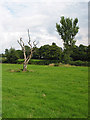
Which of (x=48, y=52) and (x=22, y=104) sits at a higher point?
(x=48, y=52)

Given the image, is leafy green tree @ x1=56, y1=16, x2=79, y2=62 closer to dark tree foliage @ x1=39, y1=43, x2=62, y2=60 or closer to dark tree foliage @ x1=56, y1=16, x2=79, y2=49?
dark tree foliage @ x1=56, y1=16, x2=79, y2=49

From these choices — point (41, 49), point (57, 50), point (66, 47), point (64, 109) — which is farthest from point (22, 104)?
point (41, 49)

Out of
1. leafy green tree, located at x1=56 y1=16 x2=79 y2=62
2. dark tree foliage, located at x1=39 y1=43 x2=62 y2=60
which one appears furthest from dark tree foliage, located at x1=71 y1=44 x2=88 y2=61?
leafy green tree, located at x1=56 y1=16 x2=79 y2=62

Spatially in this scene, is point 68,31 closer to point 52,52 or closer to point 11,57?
point 52,52

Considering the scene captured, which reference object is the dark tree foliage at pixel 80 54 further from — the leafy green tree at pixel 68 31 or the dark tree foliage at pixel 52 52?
the leafy green tree at pixel 68 31

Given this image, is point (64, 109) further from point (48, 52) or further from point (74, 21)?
point (48, 52)

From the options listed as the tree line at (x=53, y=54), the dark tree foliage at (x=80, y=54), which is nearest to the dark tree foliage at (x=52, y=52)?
the tree line at (x=53, y=54)

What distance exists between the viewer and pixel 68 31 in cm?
2880

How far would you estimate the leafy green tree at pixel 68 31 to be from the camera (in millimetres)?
28594

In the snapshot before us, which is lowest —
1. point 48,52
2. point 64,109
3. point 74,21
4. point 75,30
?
point 64,109

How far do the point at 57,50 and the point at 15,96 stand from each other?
113 ft

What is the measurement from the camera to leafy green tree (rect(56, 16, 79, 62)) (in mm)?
28594

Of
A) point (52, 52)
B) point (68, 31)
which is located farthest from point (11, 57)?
point (68, 31)

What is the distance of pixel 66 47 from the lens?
94.7ft
